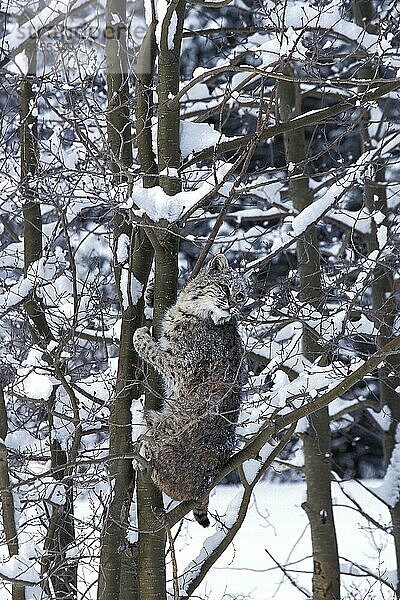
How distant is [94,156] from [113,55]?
3.32 feet

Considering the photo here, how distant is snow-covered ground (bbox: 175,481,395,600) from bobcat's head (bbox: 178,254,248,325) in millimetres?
5520

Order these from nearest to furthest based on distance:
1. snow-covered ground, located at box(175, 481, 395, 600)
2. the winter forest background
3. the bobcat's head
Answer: the winter forest background < the bobcat's head < snow-covered ground, located at box(175, 481, 395, 600)

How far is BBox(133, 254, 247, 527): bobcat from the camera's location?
165 inches

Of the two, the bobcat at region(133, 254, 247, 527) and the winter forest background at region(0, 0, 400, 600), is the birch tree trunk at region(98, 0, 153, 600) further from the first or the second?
the bobcat at region(133, 254, 247, 527)

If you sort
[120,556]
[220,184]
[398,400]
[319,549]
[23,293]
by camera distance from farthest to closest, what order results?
[398,400] → [319,549] → [23,293] → [120,556] → [220,184]

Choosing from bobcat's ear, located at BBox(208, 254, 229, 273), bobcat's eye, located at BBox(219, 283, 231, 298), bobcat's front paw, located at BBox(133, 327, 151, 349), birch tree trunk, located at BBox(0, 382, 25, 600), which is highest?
bobcat's ear, located at BBox(208, 254, 229, 273)

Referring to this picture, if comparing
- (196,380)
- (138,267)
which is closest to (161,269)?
(138,267)

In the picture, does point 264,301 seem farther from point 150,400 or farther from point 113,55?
point 113,55

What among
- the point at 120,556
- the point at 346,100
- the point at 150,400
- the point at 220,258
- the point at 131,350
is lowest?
the point at 120,556

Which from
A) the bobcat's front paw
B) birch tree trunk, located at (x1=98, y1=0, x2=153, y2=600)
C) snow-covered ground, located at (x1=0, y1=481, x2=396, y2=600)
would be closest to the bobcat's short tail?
birch tree trunk, located at (x1=98, y1=0, x2=153, y2=600)

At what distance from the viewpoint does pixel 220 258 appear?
442 cm

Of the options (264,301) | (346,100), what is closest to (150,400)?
(264,301)

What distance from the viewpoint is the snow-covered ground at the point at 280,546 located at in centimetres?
1055

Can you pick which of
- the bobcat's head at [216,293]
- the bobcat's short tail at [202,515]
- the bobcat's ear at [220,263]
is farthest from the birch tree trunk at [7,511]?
the bobcat's ear at [220,263]
